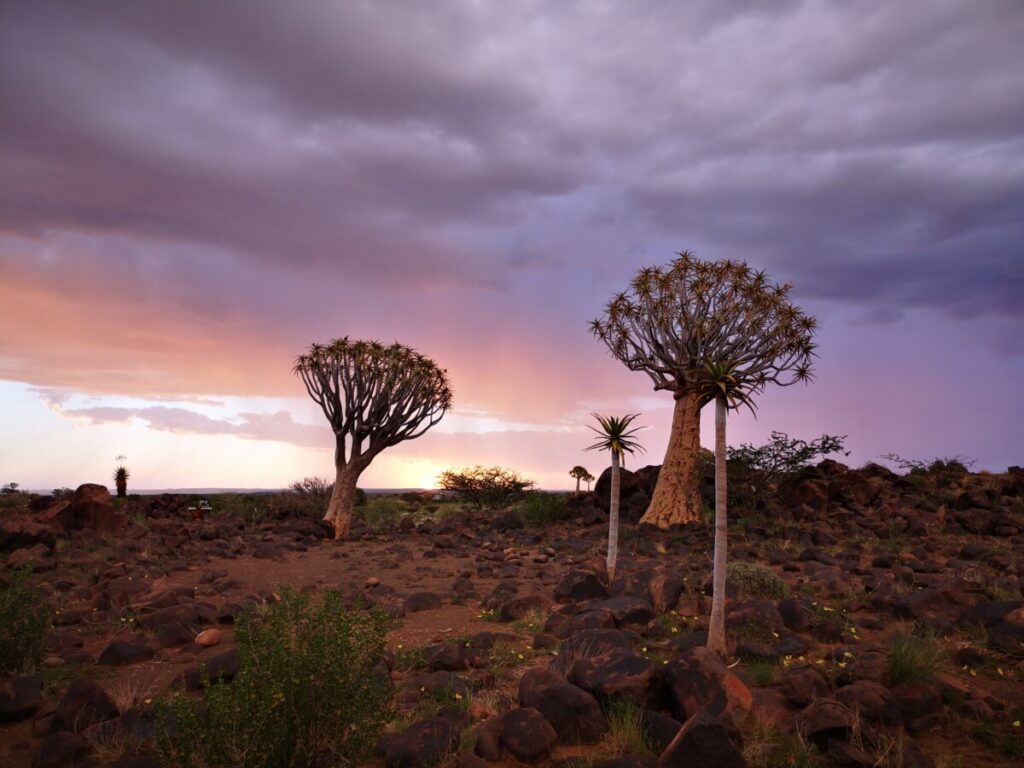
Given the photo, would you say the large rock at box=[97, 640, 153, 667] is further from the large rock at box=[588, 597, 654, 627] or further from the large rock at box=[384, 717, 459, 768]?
the large rock at box=[588, 597, 654, 627]

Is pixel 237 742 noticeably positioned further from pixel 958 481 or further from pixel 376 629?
pixel 958 481

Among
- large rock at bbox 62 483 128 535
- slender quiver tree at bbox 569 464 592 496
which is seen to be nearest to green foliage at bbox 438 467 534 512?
slender quiver tree at bbox 569 464 592 496

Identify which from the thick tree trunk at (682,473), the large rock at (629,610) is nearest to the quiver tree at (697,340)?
the thick tree trunk at (682,473)

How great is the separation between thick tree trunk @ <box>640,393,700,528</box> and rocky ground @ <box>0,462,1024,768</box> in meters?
2.45

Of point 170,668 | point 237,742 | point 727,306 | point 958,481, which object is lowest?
point 170,668

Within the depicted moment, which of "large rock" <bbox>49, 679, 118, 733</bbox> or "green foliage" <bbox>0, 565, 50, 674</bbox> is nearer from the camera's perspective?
"large rock" <bbox>49, 679, 118, 733</bbox>

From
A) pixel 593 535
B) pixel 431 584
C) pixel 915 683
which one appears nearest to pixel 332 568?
pixel 431 584

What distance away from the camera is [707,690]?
7504 mm

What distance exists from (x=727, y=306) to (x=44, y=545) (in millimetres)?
21838

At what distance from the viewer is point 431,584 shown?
1666cm

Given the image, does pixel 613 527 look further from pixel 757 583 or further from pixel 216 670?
pixel 216 670

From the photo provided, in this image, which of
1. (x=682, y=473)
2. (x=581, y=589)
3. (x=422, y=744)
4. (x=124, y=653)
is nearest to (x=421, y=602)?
(x=581, y=589)

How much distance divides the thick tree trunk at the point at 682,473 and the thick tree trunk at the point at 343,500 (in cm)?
1074

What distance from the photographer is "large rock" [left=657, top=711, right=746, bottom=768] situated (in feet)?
20.2
